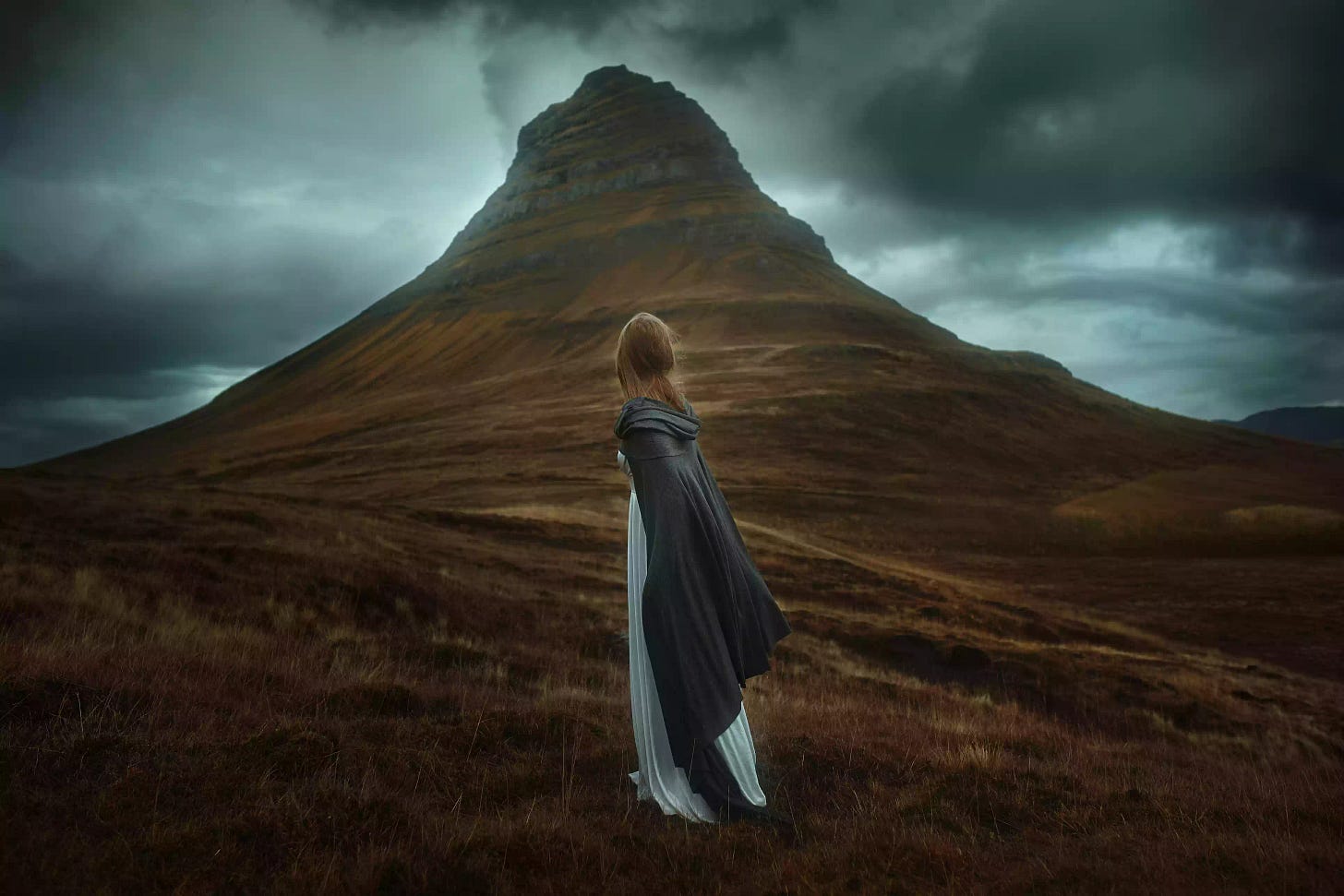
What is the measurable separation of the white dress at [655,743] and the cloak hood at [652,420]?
20cm

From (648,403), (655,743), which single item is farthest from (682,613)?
(648,403)

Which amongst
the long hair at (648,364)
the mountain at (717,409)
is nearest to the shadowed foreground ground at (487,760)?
the long hair at (648,364)

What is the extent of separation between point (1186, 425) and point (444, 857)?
107 meters

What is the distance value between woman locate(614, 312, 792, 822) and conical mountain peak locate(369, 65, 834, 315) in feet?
440

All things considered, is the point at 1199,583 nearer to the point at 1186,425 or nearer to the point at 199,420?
the point at 1186,425

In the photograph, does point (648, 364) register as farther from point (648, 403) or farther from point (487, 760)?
point (487, 760)

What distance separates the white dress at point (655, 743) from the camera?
439cm

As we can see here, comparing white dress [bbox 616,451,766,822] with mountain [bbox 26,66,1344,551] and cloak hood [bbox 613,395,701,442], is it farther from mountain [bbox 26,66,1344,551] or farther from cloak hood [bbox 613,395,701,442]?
mountain [bbox 26,66,1344,551]

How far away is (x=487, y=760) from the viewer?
15.8 ft

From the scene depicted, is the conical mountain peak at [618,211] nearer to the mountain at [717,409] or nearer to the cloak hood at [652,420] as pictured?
the mountain at [717,409]

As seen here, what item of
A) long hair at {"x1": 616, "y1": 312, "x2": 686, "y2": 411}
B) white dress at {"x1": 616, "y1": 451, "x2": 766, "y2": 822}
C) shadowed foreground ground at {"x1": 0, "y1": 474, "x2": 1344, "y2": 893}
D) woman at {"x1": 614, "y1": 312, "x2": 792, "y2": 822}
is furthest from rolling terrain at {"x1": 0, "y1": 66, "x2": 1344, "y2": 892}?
long hair at {"x1": 616, "y1": 312, "x2": 686, "y2": 411}

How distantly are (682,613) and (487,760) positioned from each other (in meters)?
1.61

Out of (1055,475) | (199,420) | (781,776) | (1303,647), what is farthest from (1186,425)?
(199,420)

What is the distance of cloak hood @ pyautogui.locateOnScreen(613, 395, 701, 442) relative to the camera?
4.47 metres
